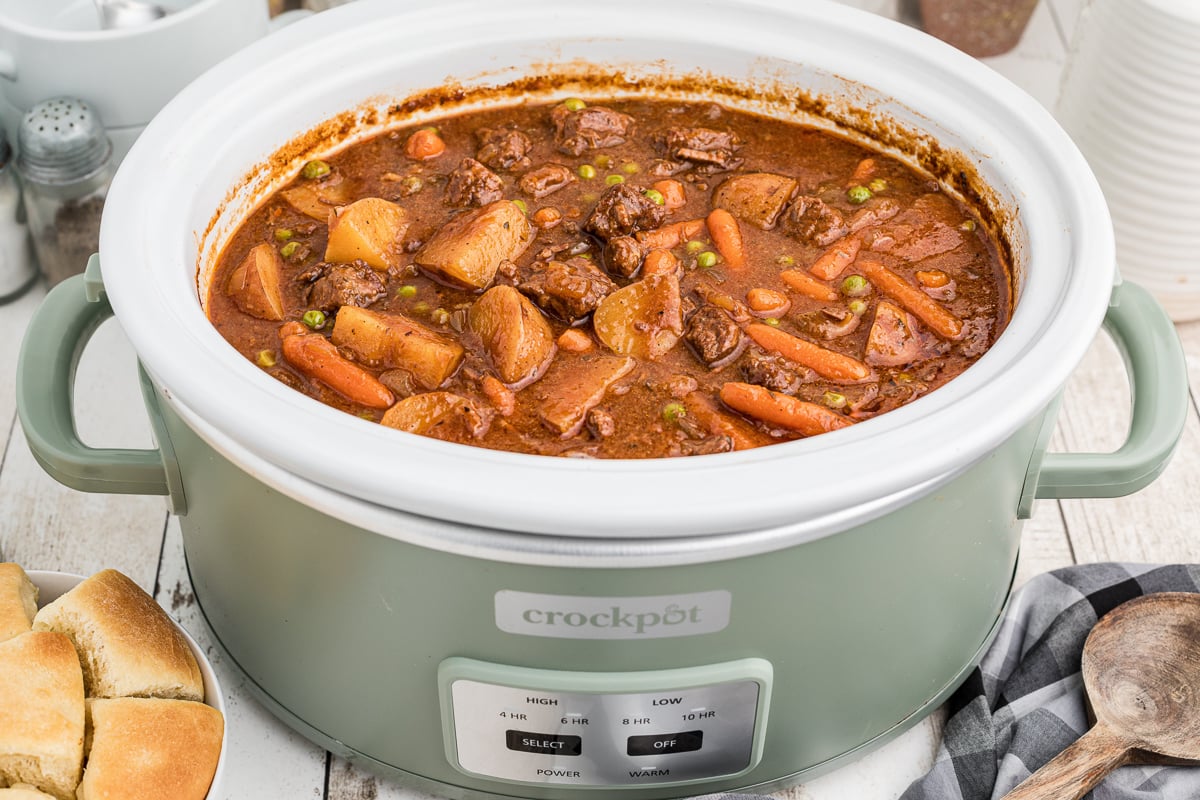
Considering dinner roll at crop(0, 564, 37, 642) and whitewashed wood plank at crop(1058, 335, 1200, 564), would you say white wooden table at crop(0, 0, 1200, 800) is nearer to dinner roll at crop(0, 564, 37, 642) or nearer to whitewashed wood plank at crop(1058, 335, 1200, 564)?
whitewashed wood plank at crop(1058, 335, 1200, 564)

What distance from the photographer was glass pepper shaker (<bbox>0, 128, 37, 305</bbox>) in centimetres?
389

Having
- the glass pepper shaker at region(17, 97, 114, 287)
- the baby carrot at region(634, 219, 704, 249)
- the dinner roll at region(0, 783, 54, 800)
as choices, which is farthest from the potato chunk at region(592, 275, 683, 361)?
the glass pepper shaker at region(17, 97, 114, 287)

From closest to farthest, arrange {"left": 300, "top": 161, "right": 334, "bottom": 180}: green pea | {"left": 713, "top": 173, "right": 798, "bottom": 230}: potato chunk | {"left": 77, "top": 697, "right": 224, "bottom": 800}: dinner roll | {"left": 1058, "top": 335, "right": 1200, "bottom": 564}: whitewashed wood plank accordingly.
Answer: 1. {"left": 77, "top": 697, "right": 224, "bottom": 800}: dinner roll
2. {"left": 713, "top": 173, "right": 798, "bottom": 230}: potato chunk
3. {"left": 300, "top": 161, "right": 334, "bottom": 180}: green pea
4. {"left": 1058, "top": 335, "right": 1200, "bottom": 564}: whitewashed wood plank

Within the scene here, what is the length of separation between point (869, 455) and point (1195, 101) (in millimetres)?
2169

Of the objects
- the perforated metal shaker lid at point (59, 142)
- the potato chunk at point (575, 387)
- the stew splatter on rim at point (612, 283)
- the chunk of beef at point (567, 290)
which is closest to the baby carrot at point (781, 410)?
the stew splatter on rim at point (612, 283)

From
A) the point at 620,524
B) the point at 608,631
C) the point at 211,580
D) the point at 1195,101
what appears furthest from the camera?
the point at 1195,101

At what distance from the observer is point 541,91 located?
3441 mm

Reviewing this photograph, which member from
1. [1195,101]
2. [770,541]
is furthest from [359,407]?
[1195,101]

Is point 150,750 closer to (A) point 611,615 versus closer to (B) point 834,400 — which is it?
(A) point 611,615

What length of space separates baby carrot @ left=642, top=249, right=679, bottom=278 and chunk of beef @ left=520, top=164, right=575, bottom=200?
Answer: 376 millimetres

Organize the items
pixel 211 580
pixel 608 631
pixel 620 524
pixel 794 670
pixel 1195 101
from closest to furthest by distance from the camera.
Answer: pixel 620 524 < pixel 608 631 < pixel 794 670 < pixel 211 580 < pixel 1195 101

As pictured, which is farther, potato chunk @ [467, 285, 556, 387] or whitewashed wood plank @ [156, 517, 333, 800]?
whitewashed wood plank @ [156, 517, 333, 800]

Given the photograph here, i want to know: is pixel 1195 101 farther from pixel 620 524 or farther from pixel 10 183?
pixel 10 183

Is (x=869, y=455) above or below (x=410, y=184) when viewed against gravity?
above
